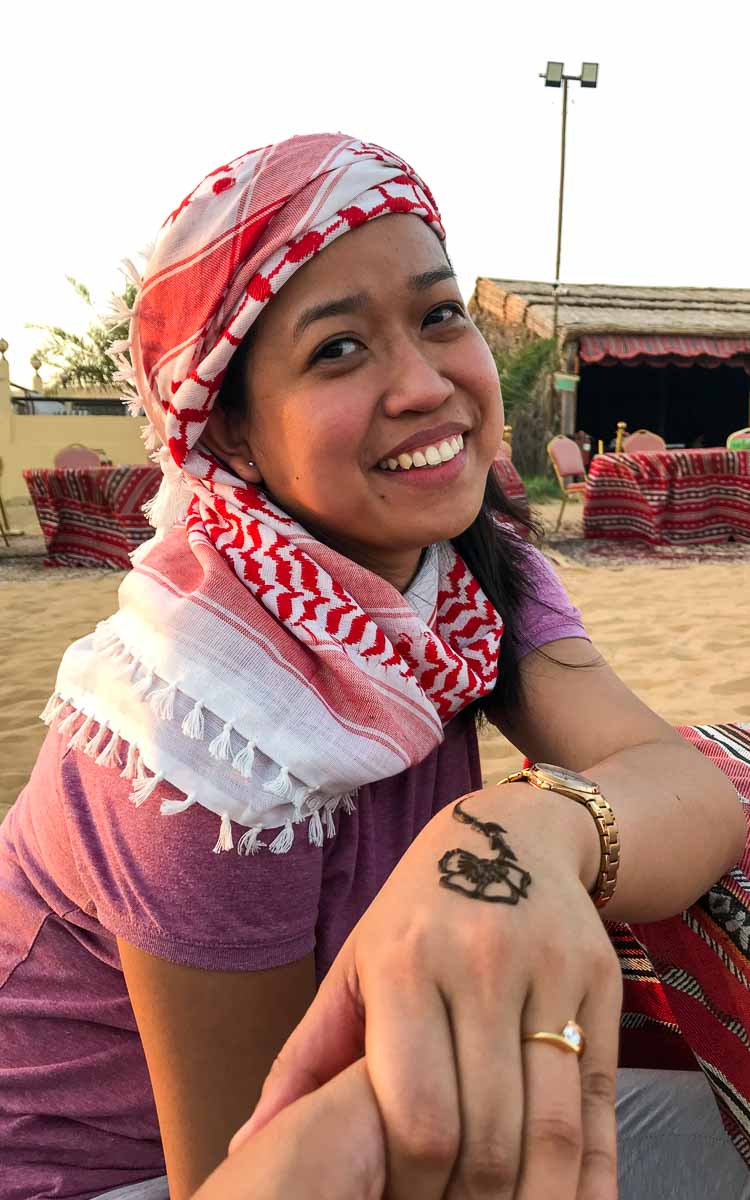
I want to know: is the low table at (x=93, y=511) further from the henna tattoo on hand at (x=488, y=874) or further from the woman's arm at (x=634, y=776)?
the henna tattoo on hand at (x=488, y=874)

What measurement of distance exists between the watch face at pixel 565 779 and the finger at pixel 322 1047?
31 cm

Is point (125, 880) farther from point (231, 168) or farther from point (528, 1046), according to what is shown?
point (231, 168)

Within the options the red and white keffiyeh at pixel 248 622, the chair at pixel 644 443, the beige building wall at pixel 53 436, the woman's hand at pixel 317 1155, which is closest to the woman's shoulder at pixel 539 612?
the red and white keffiyeh at pixel 248 622

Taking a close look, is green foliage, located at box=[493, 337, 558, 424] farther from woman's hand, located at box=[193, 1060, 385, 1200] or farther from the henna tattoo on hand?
woman's hand, located at box=[193, 1060, 385, 1200]

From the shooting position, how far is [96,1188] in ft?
3.82

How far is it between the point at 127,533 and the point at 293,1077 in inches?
336

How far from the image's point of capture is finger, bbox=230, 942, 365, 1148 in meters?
0.66

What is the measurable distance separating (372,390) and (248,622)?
1.07ft

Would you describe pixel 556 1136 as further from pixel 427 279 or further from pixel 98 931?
pixel 427 279

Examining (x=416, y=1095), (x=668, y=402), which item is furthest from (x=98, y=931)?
(x=668, y=402)

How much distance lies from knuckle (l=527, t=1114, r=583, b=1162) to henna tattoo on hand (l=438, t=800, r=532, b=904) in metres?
0.14

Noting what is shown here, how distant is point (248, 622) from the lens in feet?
3.65

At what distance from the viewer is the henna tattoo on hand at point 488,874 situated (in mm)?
689

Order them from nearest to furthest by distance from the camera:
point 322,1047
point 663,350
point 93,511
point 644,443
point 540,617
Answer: point 322,1047 → point 540,617 → point 93,511 → point 644,443 → point 663,350
